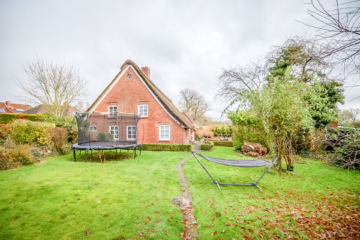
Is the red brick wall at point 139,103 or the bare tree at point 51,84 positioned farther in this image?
the bare tree at point 51,84

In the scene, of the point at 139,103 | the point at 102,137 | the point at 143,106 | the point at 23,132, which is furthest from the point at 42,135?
the point at 143,106

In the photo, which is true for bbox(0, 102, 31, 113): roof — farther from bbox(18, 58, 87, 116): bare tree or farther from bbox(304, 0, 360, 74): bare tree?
bbox(304, 0, 360, 74): bare tree

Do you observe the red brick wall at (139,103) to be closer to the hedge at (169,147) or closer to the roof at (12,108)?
the hedge at (169,147)

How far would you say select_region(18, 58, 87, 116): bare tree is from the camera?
17.1 metres

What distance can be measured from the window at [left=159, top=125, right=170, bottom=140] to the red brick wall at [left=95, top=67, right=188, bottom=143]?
302mm

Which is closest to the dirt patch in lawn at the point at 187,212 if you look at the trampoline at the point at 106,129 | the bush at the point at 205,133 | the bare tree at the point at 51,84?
the trampoline at the point at 106,129

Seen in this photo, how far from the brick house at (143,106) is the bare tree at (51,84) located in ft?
16.7

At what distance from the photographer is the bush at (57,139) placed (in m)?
9.49

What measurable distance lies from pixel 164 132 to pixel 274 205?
11.8m

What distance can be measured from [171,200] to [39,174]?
17.2ft

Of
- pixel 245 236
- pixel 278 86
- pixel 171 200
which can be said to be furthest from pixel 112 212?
pixel 278 86

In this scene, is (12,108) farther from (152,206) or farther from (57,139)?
(152,206)

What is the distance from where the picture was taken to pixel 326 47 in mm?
2238

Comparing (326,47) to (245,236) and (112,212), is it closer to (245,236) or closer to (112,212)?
(245,236)
